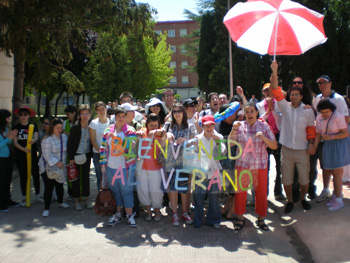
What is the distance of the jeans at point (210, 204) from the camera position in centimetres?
495

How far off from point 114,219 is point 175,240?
1174mm

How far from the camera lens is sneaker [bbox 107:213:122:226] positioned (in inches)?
205

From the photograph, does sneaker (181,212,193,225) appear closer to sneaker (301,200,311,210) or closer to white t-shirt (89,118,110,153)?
sneaker (301,200,311,210)

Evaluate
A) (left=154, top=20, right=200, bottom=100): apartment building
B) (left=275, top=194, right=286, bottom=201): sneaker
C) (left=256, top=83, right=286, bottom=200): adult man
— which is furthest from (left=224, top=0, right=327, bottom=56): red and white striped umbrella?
(left=154, top=20, right=200, bottom=100): apartment building

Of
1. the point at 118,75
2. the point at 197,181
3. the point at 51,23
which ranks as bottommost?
the point at 197,181

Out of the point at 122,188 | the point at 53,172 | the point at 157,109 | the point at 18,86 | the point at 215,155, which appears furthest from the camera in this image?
the point at 18,86

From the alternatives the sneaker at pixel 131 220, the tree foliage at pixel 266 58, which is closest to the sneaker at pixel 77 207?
the sneaker at pixel 131 220

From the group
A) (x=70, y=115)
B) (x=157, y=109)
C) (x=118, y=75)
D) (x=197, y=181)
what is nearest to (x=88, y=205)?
(x=70, y=115)

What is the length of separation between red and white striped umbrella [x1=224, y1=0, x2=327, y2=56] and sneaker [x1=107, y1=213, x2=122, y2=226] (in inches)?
133

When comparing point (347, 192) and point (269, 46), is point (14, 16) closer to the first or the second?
point (269, 46)

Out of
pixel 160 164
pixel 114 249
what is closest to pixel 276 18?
pixel 160 164

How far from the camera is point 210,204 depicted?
500 centimetres

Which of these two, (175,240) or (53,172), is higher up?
(53,172)

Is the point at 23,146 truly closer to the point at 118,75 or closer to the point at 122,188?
the point at 122,188
